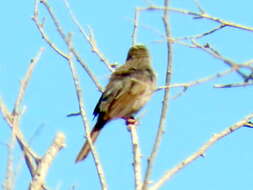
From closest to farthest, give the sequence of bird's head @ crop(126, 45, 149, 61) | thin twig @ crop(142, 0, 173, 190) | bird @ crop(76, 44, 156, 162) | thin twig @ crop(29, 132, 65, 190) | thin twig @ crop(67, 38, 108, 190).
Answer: thin twig @ crop(29, 132, 65, 190)
thin twig @ crop(142, 0, 173, 190)
thin twig @ crop(67, 38, 108, 190)
bird @ crop(76, 44, 156, 162)
bird's head @ crop(126, 45, 149, 61)

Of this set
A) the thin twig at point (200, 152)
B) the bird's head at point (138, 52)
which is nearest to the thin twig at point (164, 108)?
the thin twig at point (200, 152)

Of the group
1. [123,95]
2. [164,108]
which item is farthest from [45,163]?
[123,95]

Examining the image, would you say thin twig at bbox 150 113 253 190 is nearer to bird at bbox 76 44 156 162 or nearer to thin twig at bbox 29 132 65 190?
thin twig at bbox 29 132 65 190

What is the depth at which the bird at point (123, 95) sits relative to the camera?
28.2ft

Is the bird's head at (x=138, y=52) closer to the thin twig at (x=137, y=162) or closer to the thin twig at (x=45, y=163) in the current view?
the thin twig at (x=137, y=162)

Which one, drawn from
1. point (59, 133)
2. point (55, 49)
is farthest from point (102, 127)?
point (59, 133)

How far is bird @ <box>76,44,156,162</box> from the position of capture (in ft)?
28.2

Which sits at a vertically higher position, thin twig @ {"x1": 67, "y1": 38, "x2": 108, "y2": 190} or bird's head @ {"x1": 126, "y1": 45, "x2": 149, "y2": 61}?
bird's head @ {"x1": 126, "y1": 45, "x2": 149, "y2": 61}

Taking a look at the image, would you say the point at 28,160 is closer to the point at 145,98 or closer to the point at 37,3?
the point at 37,3

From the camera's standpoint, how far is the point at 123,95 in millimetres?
8781

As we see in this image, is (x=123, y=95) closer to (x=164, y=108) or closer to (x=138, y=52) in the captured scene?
(x=138, y=52)

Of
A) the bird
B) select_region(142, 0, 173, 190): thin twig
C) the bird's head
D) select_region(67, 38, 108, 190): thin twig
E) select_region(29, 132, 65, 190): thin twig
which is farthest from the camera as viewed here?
the bird's head

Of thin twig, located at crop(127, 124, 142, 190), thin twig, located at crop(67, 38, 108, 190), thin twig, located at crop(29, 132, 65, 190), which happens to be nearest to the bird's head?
thin twig, located at crop(127, 124, 142, 190)

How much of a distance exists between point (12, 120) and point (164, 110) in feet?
3.49
